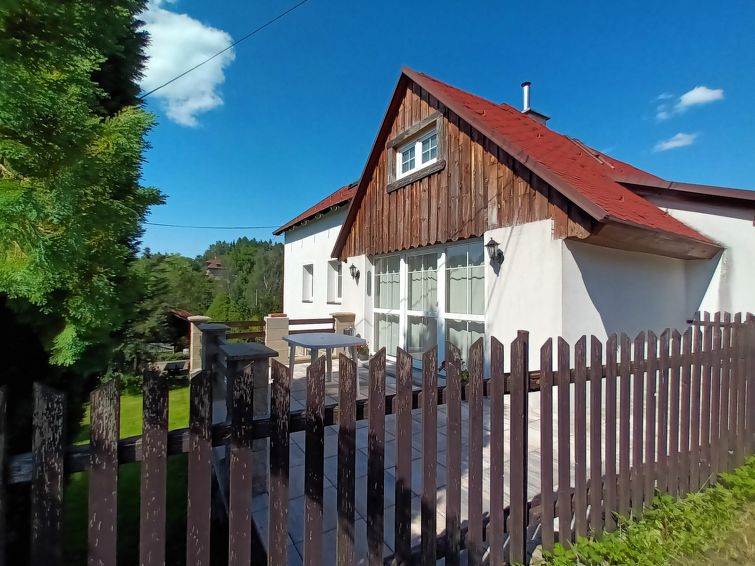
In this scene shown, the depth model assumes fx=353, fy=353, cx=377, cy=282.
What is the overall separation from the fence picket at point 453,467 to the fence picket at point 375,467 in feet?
1.29

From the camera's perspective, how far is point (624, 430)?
252cm

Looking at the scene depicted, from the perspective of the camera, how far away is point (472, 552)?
1.91m

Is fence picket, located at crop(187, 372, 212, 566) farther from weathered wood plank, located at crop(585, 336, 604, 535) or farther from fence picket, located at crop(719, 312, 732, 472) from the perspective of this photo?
fence picket, located at crop(719, 312, 732, 472)

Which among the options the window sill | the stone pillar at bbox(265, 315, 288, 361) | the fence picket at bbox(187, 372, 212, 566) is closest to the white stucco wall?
the stone pillar at bbox(265, 315, 288, 361)

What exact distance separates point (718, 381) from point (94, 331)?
15.2 ft

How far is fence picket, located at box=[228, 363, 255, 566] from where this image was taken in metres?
1.37

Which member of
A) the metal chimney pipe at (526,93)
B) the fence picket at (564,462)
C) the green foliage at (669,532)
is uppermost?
the metal chimney pipe at (526,93)

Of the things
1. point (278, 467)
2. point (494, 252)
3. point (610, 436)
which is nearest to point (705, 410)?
point (610, 436)

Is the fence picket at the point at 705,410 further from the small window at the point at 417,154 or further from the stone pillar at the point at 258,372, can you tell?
the small window at the point at 417,154

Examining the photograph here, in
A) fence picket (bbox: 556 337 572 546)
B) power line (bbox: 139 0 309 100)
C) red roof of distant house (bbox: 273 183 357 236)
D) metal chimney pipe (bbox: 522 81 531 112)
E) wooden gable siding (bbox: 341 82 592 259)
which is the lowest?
fence picket (bbox: 556 337 572 546)

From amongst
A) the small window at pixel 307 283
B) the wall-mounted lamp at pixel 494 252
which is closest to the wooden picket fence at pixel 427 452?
the wall-mounted lamp at pixel 494 252

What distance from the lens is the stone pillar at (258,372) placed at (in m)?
2.43

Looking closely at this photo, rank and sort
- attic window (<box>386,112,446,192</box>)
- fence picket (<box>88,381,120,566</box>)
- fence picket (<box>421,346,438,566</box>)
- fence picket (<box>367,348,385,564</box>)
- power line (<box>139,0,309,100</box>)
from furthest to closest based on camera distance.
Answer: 1. attic window (<box>386,112,446,192</box>)
2. power line (<box>139,0,309,100</box>)
3. fence picket (<box>421,346,438,566</box>)
4. fence picket (<box>367,348,385,564</box>)
5. fence picket (<box>88,381,120,566</box>)

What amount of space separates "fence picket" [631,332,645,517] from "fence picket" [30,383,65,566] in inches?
125
